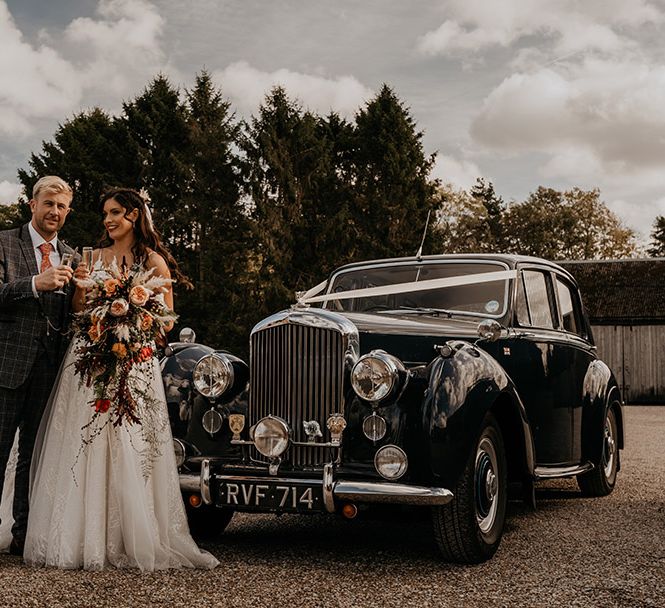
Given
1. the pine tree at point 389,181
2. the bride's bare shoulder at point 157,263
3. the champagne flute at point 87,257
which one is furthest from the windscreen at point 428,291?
the pine tree at point 389,181

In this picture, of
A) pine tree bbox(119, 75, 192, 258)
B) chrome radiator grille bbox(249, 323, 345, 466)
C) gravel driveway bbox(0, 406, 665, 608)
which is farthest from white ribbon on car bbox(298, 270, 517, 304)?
pine tree bbox(119, 75, 192, 258)

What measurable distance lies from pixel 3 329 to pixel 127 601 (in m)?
1.90

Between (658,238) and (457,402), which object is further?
(658,238)

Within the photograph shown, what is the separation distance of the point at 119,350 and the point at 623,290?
30.1 m

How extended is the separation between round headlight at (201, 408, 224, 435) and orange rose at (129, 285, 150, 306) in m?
0.92

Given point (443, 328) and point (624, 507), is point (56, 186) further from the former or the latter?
point (624, 507)

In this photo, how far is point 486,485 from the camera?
5.19m

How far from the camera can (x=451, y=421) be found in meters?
4.80

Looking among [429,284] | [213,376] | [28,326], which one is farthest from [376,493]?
[28,326]

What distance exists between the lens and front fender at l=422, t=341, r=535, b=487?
15.6 ft

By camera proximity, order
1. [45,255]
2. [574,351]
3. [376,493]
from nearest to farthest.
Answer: [376,493] → [45,255] → [574,351]

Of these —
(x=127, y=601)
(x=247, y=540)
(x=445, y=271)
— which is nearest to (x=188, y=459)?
(x=247, y=540)

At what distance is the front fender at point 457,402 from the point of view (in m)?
4.75

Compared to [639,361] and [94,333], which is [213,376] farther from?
[639,361]
